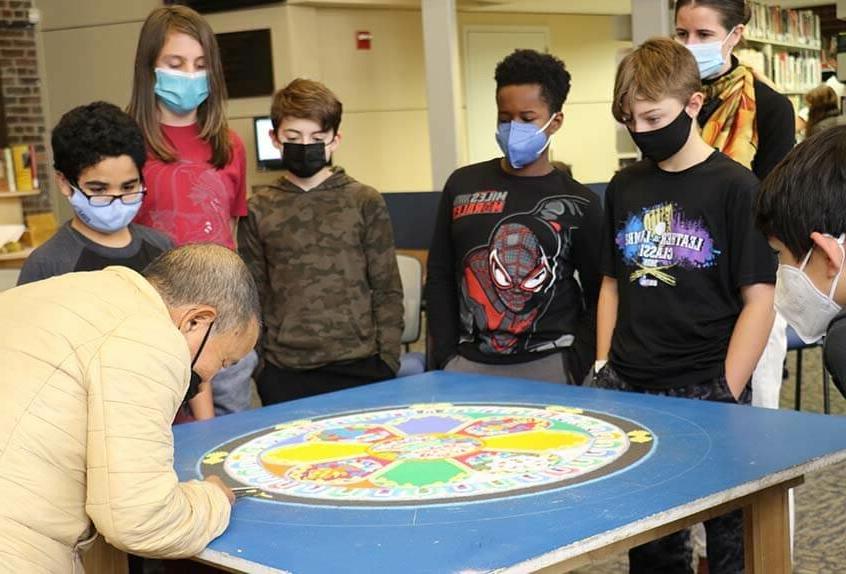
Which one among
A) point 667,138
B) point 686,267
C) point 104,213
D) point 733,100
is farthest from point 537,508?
point 733,100

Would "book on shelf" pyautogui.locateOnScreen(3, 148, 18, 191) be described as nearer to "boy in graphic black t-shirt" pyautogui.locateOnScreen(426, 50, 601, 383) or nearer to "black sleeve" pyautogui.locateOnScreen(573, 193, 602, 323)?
"boy in graphic black t-shirt" pyautogui.locateOnScreen(426, 50, 601, 383)

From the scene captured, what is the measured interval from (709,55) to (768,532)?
1.54 meters

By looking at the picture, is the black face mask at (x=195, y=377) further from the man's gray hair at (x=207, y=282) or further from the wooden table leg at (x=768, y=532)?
the wooden table leg at (x=768, y=532)

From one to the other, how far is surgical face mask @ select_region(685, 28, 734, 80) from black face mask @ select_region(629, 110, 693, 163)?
1.78ft

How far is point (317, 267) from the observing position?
3371mm

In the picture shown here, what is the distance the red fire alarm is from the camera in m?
9.92

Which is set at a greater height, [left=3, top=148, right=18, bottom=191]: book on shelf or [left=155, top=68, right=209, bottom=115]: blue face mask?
[left=155, top=68, right=209, bottom=115]: blue face mask

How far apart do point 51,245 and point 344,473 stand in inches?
43.4

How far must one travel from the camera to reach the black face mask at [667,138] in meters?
2.78

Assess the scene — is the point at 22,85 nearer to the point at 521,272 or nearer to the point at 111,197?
the point at 111,197

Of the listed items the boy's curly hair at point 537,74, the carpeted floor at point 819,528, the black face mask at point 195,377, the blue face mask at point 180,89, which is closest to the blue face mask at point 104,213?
the blue face mask at point 180,89

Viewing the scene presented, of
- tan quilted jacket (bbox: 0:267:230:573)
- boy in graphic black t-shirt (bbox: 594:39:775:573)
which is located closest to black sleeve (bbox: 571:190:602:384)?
boy in graphic black t-shirt (bbox: 594:39:775:573)

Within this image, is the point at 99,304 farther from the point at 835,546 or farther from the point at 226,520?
the point at 835,546

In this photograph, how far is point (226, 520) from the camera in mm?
1926
